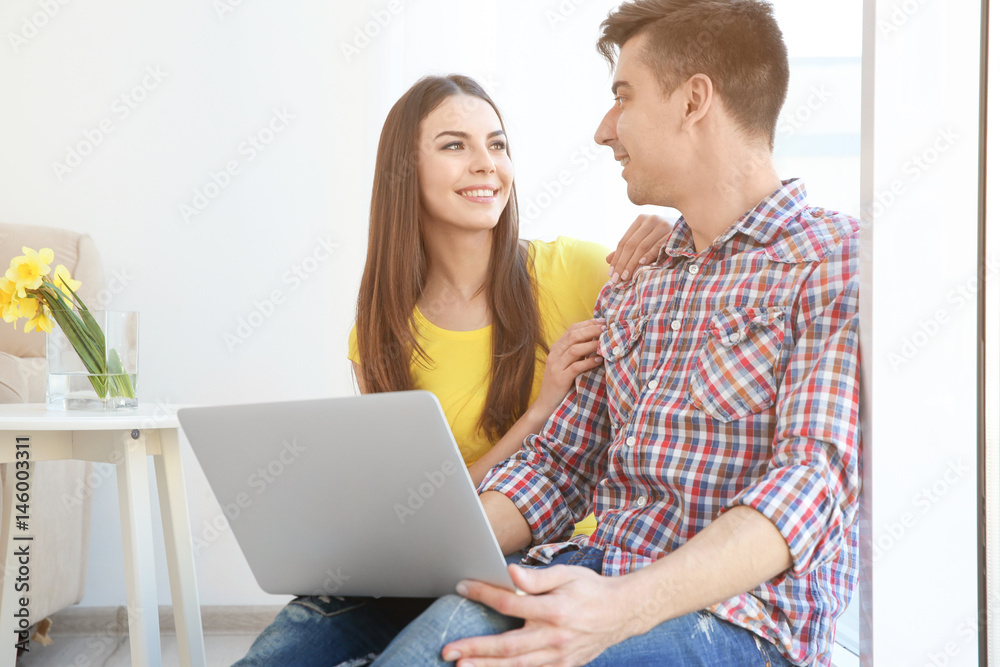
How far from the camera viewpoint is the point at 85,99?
7.75ft

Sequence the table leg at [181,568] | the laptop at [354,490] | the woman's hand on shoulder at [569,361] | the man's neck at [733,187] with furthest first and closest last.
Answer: the table leg at [181,568]
the woman's hand on shoulder at [569,361]
the man's neck at [733,187]
the laptop at [354,490]

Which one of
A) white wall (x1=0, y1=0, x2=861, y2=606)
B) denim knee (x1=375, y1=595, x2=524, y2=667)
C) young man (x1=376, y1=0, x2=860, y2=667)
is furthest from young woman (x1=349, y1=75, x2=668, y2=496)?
white wall (x1=0, y1=0, x2=861, y2=606)

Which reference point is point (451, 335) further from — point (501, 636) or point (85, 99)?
point (85, 99)

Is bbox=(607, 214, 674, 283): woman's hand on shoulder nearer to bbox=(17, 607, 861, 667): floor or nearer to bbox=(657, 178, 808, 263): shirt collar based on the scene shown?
bbox=(657, 178, 808, 263): shirt collar

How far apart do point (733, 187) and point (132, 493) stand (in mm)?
1120

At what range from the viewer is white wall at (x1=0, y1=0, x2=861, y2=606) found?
2344 millimetres

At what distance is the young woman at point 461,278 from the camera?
1.47 meters

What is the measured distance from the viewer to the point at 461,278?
1.61 meters

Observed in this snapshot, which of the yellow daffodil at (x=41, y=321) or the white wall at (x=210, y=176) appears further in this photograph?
the white wall at (x=210, y=176)

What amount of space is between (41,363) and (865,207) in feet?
6.47

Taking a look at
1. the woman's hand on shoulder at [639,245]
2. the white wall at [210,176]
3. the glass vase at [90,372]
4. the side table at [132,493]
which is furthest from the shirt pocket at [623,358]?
the white wall at [210,176]

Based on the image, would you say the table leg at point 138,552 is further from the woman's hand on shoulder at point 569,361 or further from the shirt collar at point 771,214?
the shirt collar at point 771,214

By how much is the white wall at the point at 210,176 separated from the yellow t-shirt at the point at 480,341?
912 mm

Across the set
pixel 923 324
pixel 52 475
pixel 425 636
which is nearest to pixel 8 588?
pixel 52 475
